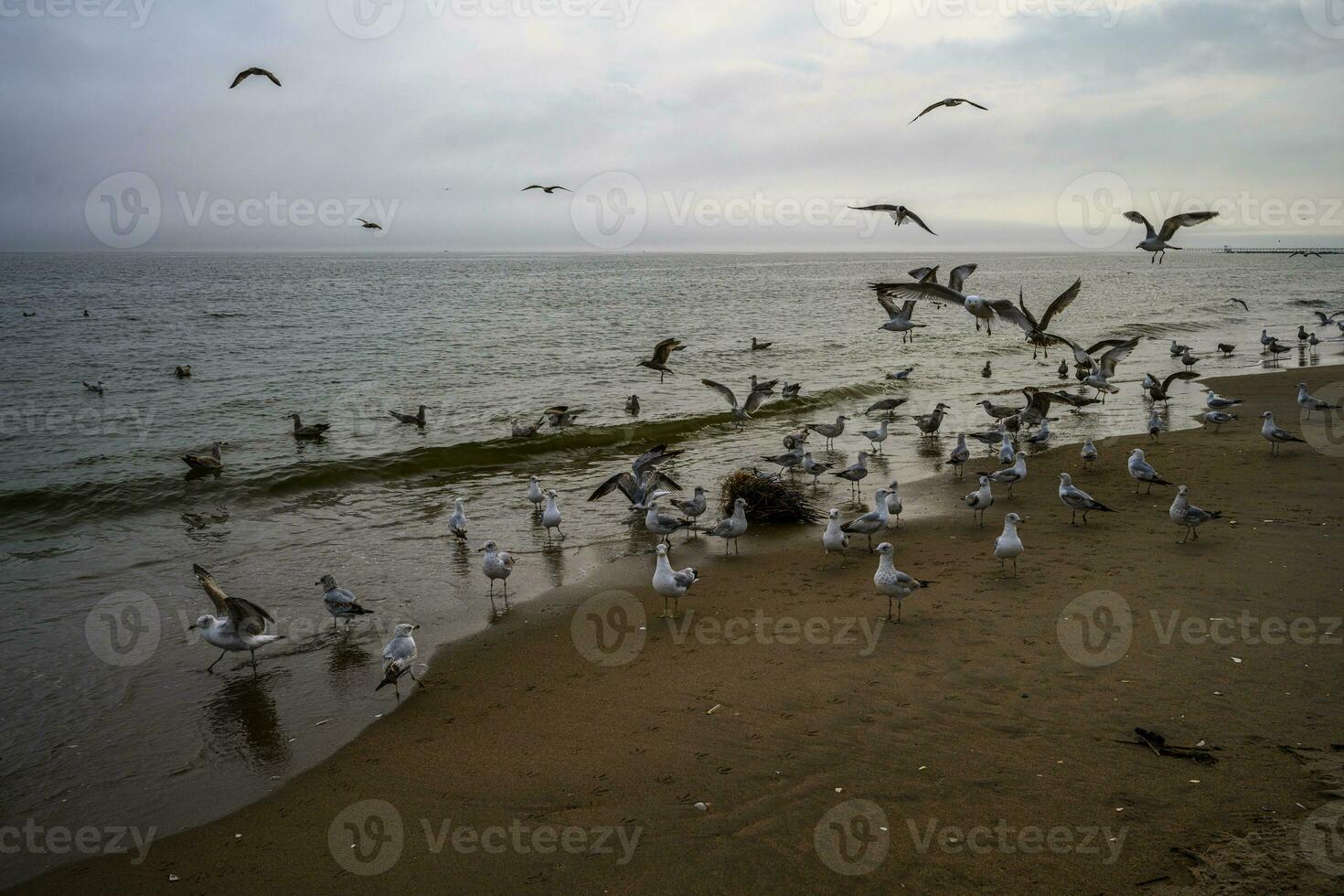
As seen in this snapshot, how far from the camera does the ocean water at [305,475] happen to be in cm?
710

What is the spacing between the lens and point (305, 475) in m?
16.4

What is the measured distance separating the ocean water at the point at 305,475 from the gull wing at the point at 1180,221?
5.22 meters

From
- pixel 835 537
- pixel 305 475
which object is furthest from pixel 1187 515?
pixel 305 475

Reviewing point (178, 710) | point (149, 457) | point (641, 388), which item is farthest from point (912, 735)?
point (641, 388)

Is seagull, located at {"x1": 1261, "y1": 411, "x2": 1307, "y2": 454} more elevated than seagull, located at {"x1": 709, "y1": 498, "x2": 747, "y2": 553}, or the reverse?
seagull, located at {"x1": 1261, "y1": 411, "x2": 1307, "y2": 454}

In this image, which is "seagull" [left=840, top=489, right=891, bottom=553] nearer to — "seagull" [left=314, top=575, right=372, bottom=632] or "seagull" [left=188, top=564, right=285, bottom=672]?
"seagull" [left=314, top=575, right=372, bottom=632]

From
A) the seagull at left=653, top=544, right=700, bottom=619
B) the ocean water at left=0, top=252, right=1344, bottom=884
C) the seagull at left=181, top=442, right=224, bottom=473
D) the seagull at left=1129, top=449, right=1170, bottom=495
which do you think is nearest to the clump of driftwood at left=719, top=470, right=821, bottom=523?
the ocean water at left=0, top=252, right=1344, bottom=884

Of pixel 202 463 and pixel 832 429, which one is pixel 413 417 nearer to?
pixel 202 463

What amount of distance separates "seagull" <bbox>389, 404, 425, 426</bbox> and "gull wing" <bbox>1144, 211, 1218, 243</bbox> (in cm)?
1677

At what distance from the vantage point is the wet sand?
4.71 meters

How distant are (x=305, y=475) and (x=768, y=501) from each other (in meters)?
9.81

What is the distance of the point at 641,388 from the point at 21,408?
18.0m

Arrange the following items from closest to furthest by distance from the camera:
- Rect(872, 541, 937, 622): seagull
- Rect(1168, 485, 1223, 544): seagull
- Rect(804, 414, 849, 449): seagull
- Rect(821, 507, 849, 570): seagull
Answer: Rect(872, 541, 937, 622): seagull
Rect(1168, 485, 1223, 544): seagull
Rect(821, 507, 849, 570): seagull
Rect(804, 414, 849, 449): seagull

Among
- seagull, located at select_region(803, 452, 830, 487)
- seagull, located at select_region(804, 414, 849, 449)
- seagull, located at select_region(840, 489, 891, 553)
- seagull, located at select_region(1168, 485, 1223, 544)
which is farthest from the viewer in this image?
seagull, located at select_region(804, 414, 849, 449)
